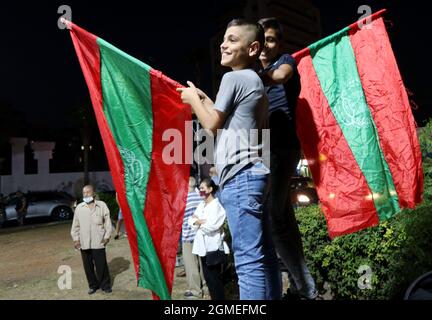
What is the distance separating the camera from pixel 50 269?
31.8 feet

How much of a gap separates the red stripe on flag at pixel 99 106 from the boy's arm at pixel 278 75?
4.58 ft

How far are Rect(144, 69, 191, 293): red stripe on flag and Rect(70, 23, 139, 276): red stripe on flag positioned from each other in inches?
6.7

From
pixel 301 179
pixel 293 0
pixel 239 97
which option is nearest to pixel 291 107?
pixel 239 97

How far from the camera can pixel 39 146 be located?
113ft

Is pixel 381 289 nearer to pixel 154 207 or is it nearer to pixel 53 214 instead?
pixel 154 207

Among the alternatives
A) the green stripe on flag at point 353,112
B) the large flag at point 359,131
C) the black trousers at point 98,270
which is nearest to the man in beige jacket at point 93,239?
the black trousers at point 98,270

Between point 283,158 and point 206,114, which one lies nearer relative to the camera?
point 206,114

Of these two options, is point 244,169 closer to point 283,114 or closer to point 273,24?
point 283,114

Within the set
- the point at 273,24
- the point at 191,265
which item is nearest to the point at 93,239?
the point at 191,265

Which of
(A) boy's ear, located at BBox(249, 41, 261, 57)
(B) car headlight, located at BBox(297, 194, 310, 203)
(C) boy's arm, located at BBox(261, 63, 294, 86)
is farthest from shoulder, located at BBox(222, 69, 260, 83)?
(B) car headlight, located at BBox(297, 194, 310, 203)

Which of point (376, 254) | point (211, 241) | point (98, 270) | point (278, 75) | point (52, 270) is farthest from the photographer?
point (52, 270)

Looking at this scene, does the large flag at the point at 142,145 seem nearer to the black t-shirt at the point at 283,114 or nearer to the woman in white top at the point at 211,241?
the black t-shirt at the point at 283,114

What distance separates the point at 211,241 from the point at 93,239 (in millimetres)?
3022

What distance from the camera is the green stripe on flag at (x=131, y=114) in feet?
10.5
